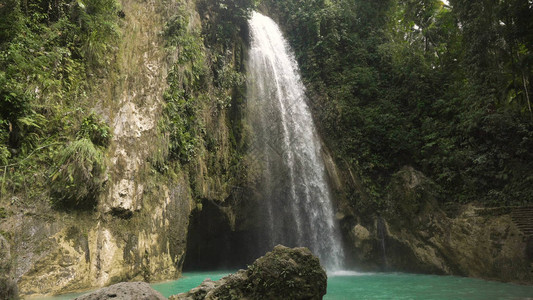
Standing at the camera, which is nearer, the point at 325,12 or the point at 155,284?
the point at 155,284

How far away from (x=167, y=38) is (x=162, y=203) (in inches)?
202

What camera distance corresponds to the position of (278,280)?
4680 mm

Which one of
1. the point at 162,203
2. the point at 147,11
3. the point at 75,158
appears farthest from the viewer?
the point at 147,11

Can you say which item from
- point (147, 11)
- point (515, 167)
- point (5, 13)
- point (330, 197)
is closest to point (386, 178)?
point (330, 197)

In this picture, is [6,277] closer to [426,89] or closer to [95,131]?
[95,131]

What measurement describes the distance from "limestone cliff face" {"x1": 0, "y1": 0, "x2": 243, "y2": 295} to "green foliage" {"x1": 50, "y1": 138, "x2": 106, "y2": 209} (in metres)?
0.24

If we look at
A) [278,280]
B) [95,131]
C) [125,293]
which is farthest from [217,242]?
[125,293]

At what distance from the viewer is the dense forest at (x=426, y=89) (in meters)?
8.71

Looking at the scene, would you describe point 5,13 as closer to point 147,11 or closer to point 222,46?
point 147,11

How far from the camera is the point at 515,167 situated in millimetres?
9047

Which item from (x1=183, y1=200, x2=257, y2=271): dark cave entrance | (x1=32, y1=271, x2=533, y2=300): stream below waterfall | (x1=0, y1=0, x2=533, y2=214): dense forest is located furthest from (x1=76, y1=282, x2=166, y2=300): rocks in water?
A: (x1=183, y1=200, x2=257, y2=271): dark cave entrance

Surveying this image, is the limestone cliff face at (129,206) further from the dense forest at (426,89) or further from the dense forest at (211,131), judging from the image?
the dense forest at (426,89)

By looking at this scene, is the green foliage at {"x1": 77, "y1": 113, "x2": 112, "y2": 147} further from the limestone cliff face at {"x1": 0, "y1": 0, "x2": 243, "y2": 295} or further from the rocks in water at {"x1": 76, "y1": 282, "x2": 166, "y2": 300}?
the rocks in water at {"x1": 76, "y1": 282, "x2": 166, "y2": 300}

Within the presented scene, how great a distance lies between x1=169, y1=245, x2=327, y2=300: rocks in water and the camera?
466 centimetres
